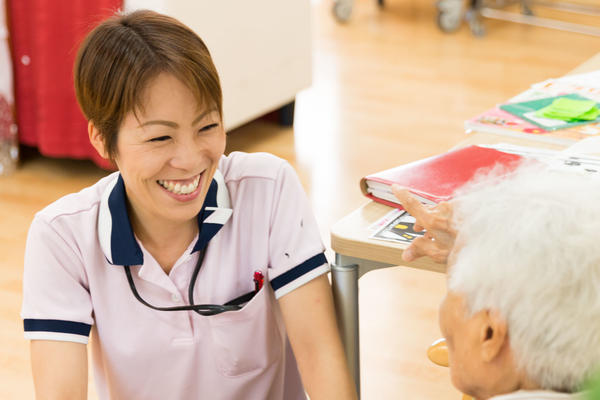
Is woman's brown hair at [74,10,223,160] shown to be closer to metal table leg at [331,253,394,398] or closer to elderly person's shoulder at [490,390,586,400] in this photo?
metal table leg at [331,253,394,398]

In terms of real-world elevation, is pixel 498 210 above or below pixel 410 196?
above

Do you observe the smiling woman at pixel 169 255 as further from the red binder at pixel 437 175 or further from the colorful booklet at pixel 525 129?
the colorful booklet at pixel 525 129

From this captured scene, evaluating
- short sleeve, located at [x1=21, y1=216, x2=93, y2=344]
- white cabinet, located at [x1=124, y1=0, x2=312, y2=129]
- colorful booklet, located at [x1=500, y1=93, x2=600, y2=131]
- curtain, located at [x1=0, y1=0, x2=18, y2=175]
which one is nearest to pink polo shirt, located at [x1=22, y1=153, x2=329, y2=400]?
short sleeve, located at [x1=21, y1=216, x2=93, y2=344]

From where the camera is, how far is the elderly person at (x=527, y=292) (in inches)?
32.2

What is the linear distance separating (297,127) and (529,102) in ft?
7.35

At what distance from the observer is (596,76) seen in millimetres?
2039

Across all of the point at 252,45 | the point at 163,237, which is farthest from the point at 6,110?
the point at 163,237

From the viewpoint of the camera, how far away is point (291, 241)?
138 centimetres

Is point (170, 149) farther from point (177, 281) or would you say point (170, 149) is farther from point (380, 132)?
point (380, 132)

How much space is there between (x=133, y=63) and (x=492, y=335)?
62 cm

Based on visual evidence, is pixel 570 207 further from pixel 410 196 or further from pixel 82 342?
pixel 82 342

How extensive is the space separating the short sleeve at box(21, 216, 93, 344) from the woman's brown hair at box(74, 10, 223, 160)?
19cm

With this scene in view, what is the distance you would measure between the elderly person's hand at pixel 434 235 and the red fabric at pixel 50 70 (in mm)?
2144

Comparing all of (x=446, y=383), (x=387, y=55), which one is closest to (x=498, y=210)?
(x=446, y=383)
